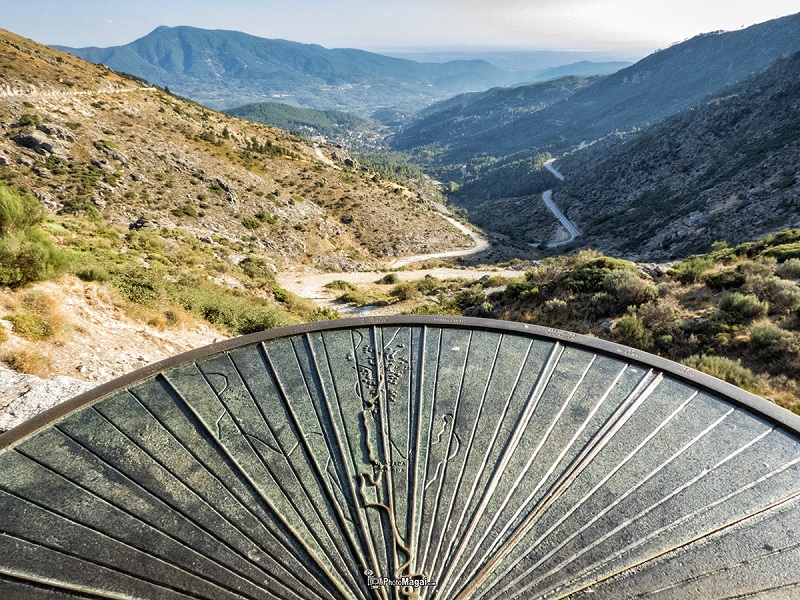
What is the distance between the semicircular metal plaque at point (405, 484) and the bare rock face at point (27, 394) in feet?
6.66

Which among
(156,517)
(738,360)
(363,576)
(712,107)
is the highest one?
(712,107)

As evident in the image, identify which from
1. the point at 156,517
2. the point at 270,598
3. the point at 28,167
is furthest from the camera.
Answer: the point at 28,167

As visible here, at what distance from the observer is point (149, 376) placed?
16.1ft

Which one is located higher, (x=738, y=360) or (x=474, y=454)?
(x=474, y=454)

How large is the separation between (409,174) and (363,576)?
139752 millimetres

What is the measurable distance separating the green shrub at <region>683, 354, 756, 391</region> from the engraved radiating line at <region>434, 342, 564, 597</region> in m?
4.18

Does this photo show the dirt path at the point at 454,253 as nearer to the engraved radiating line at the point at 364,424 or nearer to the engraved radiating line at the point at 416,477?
the engraved radiating line at the point at 364,424

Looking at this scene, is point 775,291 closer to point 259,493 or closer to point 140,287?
point 259,493

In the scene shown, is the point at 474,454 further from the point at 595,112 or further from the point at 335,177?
the point at 595,112

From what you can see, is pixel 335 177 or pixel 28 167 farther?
pixel 335 177

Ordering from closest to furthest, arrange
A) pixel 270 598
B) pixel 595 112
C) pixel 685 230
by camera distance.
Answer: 1. pixel 270 598
2. pixel 685 230
3. pixel 595 112

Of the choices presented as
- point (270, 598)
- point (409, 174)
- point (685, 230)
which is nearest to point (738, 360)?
point (270, 598)

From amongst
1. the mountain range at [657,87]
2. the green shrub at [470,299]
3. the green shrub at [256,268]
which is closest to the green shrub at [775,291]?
the green shrub at [470,299]

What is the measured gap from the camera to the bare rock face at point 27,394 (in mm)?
5508
